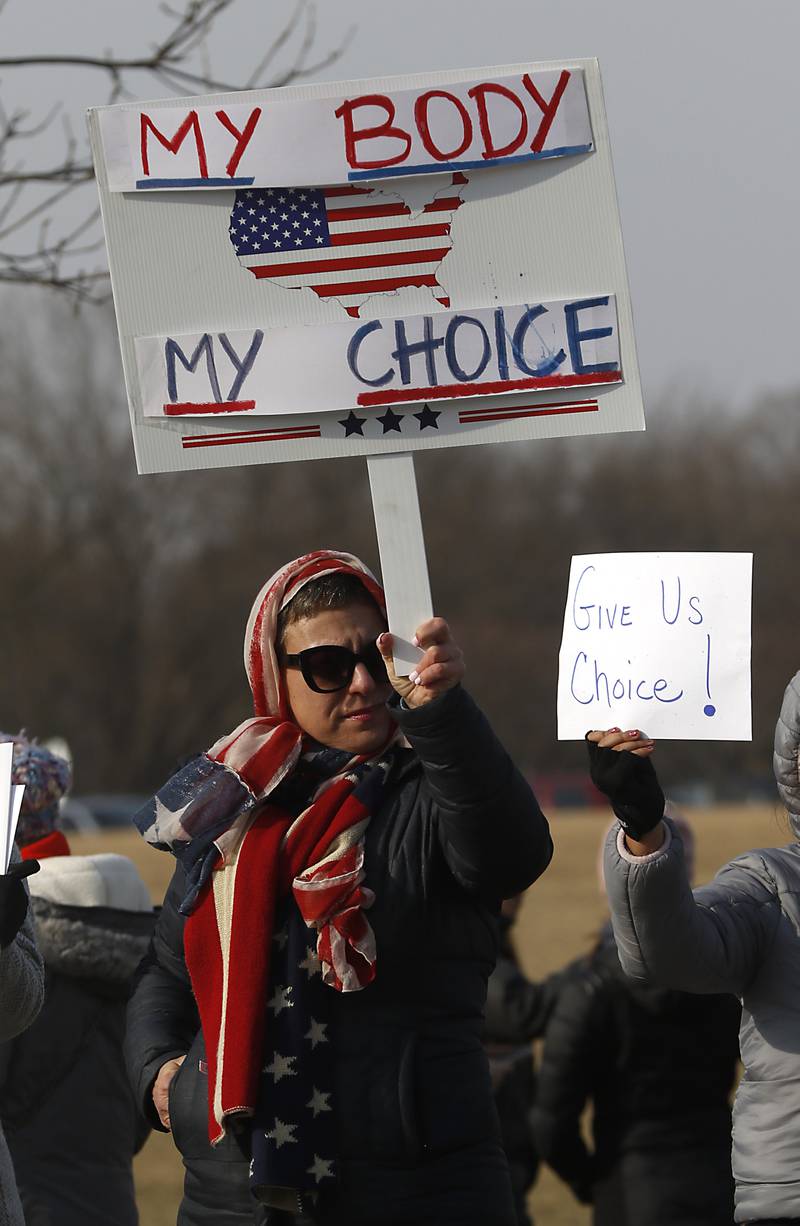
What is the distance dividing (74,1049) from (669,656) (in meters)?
2.02

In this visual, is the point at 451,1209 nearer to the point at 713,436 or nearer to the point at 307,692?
the point at 307,692

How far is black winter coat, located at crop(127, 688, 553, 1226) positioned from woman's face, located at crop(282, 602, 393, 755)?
0.10 m

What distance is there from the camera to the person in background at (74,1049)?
441 cm

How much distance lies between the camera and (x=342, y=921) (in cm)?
312

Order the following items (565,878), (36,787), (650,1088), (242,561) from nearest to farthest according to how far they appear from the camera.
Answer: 1. (36,787)
2. (650,1088)
3. (565,878)
4. (242,561)

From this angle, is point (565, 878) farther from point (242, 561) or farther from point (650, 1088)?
point (242, 561)

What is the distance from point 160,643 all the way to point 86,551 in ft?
10.3

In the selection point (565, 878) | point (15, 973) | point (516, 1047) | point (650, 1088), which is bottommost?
point (565, 878)

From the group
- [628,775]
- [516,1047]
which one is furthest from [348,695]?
[516,1047]

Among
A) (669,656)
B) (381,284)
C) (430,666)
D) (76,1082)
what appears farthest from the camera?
(76,1082)

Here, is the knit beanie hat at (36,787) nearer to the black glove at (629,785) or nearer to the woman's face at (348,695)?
the woman's face at (348,695)

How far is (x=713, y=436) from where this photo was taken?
6425cm

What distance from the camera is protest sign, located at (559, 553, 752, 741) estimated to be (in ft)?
10.3

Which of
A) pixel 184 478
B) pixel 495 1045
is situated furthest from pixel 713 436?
pixel 495 1045
